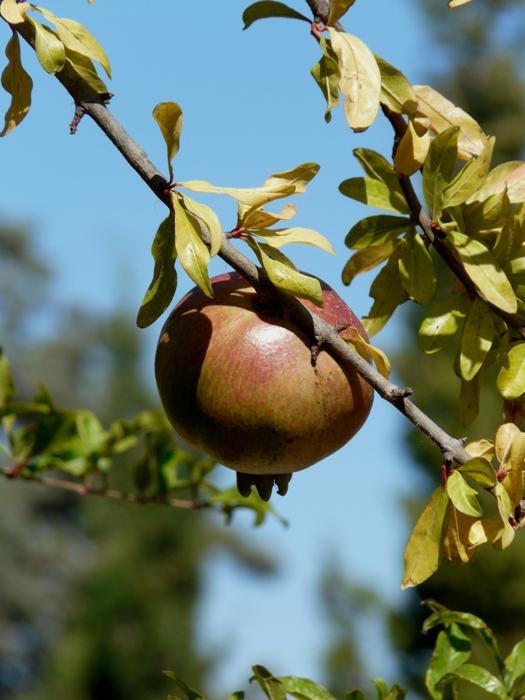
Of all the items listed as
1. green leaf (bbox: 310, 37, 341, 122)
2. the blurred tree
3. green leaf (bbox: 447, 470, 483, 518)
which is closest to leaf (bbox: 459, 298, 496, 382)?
green leaf (bbox: 447, 470, 483, 518)

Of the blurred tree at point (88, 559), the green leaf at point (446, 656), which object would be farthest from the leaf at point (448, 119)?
the blurred tree at point (88, 559)

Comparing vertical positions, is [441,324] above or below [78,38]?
below

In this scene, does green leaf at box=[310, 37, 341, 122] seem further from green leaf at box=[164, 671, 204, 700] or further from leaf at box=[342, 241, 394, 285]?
green leaf at box=[164, 671, 204, 700]

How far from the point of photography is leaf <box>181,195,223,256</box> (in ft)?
2.55

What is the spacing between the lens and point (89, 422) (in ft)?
5.65

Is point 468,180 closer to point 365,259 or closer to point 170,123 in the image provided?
point 365,259

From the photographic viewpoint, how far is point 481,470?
869 millimetres

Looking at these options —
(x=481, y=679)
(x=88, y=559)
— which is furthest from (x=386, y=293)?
(x=88, y=559)

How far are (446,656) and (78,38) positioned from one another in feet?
1.98

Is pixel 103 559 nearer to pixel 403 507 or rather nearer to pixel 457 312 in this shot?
pixel 403 507

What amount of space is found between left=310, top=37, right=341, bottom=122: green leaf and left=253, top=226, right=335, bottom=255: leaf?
102mm

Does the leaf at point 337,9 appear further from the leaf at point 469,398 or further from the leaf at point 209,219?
the leaf at point 469,398

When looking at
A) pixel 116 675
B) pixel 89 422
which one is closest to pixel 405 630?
pixel 116 675

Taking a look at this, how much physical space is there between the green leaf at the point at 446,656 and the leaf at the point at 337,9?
1.74ft
